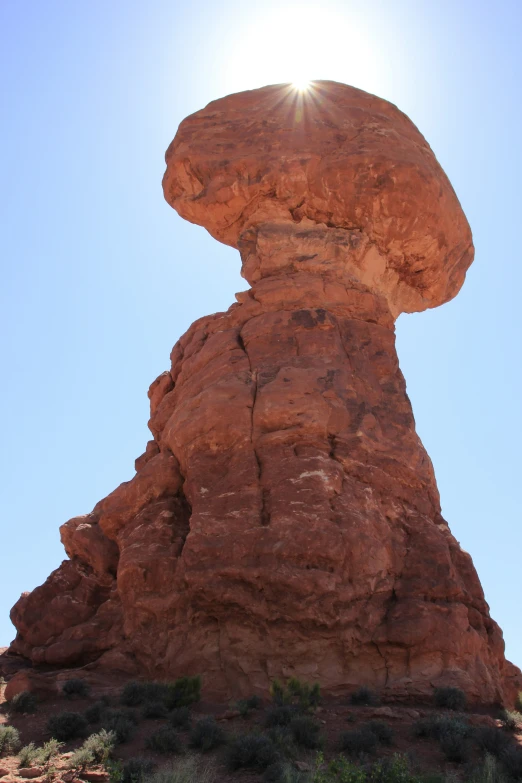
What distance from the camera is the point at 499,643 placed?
43.6ft

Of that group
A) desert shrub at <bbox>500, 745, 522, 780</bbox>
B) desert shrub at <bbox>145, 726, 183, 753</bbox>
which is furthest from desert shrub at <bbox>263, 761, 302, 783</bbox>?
desert shrub at <bbox>500, 745, 522, 780</bbox>

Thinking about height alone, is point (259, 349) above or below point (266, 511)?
above

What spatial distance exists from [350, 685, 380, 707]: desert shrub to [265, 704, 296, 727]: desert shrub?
1275 millimetres

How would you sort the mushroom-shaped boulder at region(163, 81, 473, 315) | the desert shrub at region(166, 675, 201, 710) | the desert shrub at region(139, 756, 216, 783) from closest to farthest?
1. the desert shrub at region(139, 756, 216, 783)
2. the desert shrub at region(166, 675, 201, 710)
3. the mushroom-shaped boulder at region(163, 81, 473, 315)

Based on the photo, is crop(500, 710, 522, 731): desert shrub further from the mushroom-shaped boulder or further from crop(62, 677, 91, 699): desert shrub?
the mushroom-shaped boulder

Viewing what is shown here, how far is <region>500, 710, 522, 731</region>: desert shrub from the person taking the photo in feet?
34.6

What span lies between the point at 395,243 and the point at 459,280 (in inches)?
132

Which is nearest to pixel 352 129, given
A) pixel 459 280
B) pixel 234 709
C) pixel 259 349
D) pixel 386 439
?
pixel 459 280

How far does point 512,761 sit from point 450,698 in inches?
101

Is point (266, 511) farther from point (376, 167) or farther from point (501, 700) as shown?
point (376, 167)

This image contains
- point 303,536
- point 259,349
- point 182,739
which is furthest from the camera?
point 259,349

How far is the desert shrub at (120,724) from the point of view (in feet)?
31.1

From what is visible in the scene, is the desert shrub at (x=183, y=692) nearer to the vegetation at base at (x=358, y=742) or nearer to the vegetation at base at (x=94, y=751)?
the vegetation at base at (x=94, y=751)

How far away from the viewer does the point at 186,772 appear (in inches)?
310
